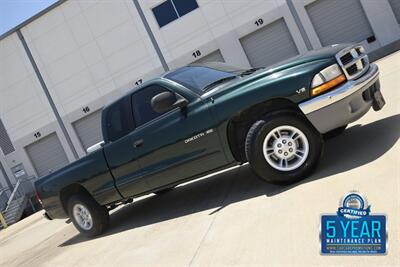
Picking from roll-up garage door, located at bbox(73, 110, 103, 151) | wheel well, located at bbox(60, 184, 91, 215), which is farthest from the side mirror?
roll-up garage door, located at bbox(73, 110, 103, 151)

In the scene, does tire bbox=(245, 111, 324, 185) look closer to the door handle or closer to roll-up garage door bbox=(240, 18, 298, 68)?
the door handle

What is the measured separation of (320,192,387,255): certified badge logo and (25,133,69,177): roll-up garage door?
25393mm

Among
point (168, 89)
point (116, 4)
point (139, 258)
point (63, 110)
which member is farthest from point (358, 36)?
point (139, 258)

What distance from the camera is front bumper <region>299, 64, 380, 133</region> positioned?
480 centimetres

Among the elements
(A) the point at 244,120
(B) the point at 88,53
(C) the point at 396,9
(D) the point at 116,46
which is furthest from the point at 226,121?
(B) the point at 88,53

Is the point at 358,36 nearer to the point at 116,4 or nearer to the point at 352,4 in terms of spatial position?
the point at 352,4

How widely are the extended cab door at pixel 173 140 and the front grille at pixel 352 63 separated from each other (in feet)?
5.30

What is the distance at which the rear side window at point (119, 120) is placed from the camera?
6570 mm

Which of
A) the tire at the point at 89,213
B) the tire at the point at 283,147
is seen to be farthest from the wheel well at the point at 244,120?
the tire at the point at 89,213

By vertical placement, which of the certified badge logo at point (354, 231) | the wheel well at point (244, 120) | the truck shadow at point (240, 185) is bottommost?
the certified badge logo at point (354, 231)

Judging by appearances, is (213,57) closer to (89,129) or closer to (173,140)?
(89,129)

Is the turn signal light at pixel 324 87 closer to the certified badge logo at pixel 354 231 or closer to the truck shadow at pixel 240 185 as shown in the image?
the truck shadow at pixel 240 185

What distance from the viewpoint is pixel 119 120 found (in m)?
6.70

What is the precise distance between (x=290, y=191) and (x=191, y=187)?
330cm
